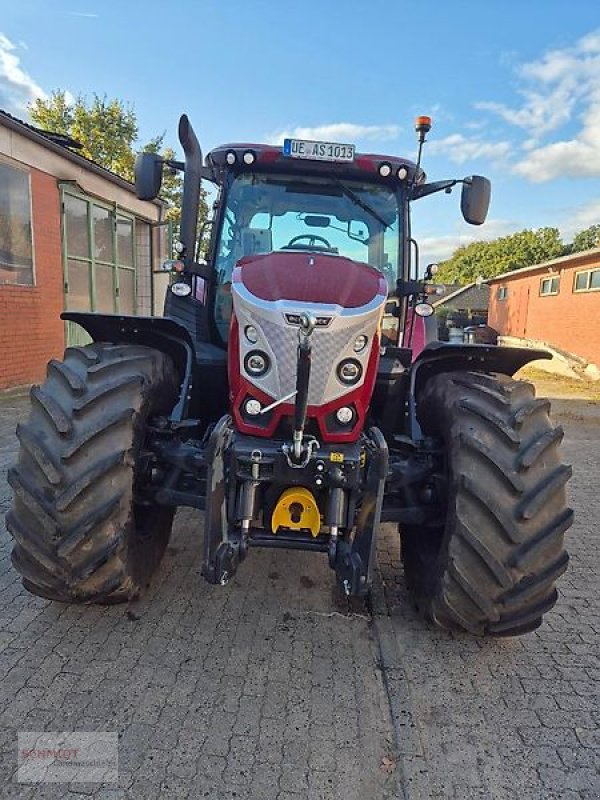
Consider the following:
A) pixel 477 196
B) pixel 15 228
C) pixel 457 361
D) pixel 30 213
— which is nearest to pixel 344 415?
pixel 457 361

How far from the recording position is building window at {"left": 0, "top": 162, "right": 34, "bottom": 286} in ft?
28.7

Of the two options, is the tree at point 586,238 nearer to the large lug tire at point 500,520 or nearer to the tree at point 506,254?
the tree at point 506,254

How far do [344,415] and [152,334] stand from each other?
1223 millimetres

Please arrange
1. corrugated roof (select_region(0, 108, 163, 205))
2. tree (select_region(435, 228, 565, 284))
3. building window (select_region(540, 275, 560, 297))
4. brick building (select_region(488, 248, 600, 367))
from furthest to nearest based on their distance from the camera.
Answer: tree (select_region(435, 228, 565, 284)) → building window (select_region(540, 275, 560, 297)) → brick building (select_region(488, 248, 600, 367)) → corrugated roof (select_region(0, 108, 163, 205))

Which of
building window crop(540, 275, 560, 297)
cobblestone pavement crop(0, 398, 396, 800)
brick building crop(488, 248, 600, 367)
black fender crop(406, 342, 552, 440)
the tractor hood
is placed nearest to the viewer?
cobblestone pavement crop(0, 398, 396, 800)

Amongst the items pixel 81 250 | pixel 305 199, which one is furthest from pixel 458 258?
pixel 305 199

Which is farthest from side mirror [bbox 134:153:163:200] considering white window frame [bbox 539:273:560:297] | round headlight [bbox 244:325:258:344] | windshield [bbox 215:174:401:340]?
white window frame [bbox 539:273:560:297]

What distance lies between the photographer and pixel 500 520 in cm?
250

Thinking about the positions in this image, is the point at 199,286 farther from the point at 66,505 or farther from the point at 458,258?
the point at 458,258

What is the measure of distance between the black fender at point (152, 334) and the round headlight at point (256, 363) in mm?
678

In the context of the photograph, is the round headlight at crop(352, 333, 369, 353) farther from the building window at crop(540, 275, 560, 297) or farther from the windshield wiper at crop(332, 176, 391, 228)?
the building window at crop(540, 275, 560, 297)

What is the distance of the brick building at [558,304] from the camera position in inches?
658

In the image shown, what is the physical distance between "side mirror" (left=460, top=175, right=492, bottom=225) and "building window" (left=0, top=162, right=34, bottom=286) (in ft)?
24.4

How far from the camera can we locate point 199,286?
3.90m
